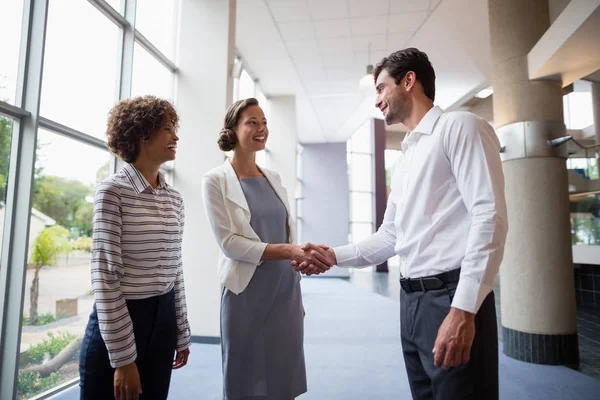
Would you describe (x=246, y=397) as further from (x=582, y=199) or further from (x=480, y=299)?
(x=582, y=199)

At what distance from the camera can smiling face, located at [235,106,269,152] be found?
177 centimetres

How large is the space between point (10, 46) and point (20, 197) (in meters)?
0.94

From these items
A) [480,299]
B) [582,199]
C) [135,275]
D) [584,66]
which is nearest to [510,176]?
[584,66]

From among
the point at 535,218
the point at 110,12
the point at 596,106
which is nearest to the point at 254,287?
the point at 535,218

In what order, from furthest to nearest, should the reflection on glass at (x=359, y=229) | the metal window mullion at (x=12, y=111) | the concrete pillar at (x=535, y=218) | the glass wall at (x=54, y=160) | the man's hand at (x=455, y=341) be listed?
the reflection on glass at (x=359, y=229), the concrete pillar at (x=535, y=218), the glass wall at (x=54, y=160), the metal window mullion at (x=12, y=111), the man's hand at (x=455, y=341)

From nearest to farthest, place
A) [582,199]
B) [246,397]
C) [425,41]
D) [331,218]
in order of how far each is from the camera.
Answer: [246,397] < [425,41] < [582,199] < [331,218]

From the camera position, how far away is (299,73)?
7.61m

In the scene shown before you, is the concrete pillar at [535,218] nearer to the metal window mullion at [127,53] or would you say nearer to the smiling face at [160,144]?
the smiling face at [160,144]

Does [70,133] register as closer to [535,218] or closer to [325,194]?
[535,218]

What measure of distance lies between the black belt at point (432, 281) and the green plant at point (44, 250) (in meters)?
2.49

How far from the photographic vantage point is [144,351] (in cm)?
127

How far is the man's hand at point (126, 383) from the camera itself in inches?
44.6

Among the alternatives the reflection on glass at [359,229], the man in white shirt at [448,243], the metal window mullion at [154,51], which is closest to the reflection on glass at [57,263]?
the metal window mullion at [154,51]

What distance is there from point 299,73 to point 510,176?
5.13m
